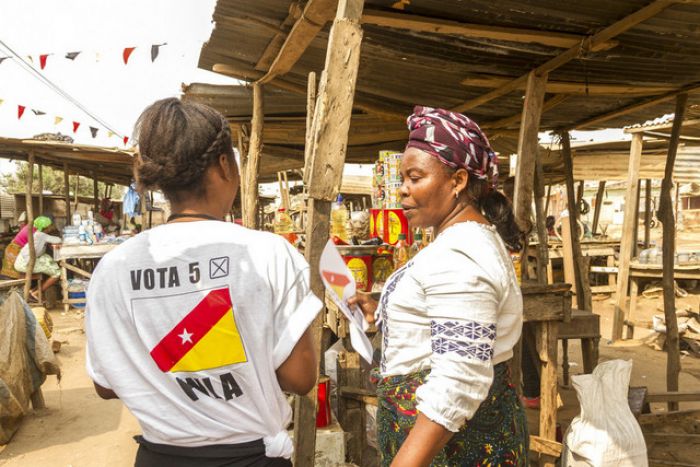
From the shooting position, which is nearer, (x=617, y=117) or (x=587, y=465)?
(x=587, y=465)

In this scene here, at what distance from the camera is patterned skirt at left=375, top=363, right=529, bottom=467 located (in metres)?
1.44

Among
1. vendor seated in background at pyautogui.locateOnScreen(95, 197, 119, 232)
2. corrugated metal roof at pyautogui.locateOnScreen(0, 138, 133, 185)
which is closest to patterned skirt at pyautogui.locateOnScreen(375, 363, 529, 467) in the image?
corrugated metal roof at pyautogui.locateOnScreen(0, 138, 133, 185)

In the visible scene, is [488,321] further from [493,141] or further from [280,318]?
[493,141]

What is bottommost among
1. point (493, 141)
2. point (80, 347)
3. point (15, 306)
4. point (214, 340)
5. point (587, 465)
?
point (80, 347)

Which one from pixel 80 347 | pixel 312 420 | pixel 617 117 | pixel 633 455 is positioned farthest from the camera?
pixel 80 347

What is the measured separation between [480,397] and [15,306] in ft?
16.4

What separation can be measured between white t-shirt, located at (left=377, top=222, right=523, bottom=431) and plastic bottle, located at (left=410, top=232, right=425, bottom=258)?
1.85 meters

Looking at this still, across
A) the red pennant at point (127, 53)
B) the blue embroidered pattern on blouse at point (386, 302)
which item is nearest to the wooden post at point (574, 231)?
the blue embroidered pattern on blouse at point (386, 302)

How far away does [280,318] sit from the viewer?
1218 mm

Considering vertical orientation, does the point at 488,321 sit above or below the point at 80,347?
above

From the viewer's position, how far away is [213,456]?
1223mm

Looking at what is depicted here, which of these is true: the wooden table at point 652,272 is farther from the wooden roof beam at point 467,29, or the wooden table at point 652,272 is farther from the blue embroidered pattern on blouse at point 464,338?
the blue embroidered pattern on blouse at point 464,338

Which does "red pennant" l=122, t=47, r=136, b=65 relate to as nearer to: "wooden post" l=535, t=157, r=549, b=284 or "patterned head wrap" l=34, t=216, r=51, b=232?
"patterned head wrap" l=34, t=216, r=51, b=232

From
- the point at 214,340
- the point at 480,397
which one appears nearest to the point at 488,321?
the point at 480,397
